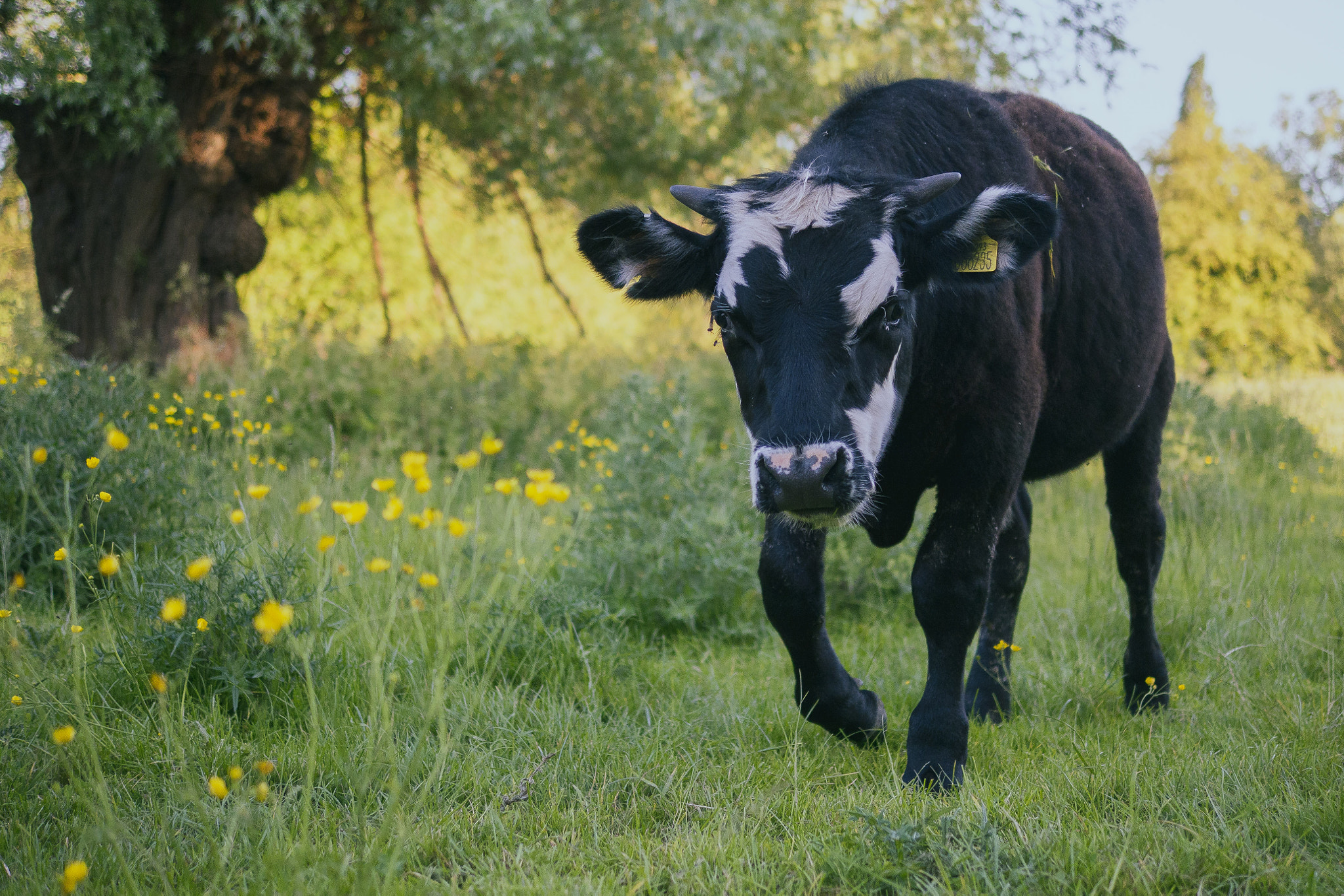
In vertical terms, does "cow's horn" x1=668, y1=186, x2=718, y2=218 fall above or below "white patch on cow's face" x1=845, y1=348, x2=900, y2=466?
above

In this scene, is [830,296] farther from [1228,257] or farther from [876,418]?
[1228,257]

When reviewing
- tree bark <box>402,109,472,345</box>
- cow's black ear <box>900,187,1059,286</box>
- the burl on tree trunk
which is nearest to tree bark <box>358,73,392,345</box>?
tree bark <box>402,109,472,345</box>

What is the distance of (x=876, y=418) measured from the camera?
108 inches

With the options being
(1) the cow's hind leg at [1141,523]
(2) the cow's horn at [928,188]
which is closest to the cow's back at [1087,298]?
(1) the cow's hind leg at [1141,523]

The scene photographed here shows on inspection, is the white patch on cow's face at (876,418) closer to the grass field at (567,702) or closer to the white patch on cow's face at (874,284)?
the white patch on cow's face at (874,284)

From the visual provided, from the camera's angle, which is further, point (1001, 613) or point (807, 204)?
point (1001, 613)

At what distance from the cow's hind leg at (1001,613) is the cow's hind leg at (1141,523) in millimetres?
439

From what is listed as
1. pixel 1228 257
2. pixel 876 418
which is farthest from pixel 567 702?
pixel 1228 257

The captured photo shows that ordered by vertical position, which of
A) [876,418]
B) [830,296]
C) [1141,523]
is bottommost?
[1141,523]

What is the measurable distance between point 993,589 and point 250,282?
12.8 metres

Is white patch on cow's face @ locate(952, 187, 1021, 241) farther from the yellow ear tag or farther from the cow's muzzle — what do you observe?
the cow's muzzle

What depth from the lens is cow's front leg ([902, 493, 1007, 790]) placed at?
2.88m

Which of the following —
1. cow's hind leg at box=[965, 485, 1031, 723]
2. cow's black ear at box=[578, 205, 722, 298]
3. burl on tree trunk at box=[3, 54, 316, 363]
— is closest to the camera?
cow's black ear at box=[578, 205, 722, 298]

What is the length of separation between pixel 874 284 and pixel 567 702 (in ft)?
5.69
